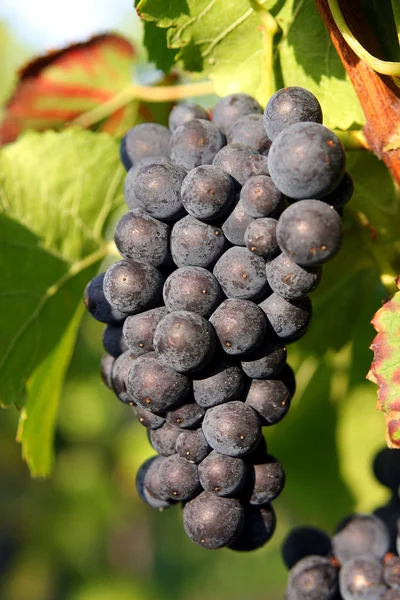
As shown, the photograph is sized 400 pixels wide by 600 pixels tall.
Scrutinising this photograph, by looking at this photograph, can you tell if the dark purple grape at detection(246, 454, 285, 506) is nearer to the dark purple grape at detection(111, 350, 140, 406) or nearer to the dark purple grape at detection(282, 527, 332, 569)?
the dark purple grape at detection(111, 350, 140, 406)

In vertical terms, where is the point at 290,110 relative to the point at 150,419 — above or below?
above

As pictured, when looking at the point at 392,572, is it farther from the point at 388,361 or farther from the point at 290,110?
the point at 290,110

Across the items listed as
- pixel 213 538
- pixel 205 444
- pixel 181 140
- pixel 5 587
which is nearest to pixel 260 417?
pixel 205 444

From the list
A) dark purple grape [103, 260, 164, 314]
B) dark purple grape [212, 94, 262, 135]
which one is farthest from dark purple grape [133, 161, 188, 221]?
dark purple grape [212, 94, 262, 135]

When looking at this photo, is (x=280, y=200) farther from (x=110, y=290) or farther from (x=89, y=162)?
(x=89, y=162)

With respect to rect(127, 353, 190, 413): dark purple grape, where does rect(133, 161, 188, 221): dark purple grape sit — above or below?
above

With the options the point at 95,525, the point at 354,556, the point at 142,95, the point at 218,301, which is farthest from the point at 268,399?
the point at 95,525

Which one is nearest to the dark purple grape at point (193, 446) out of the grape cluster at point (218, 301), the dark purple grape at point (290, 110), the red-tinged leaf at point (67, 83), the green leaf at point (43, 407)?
the grape cluster at point (218, 301)
